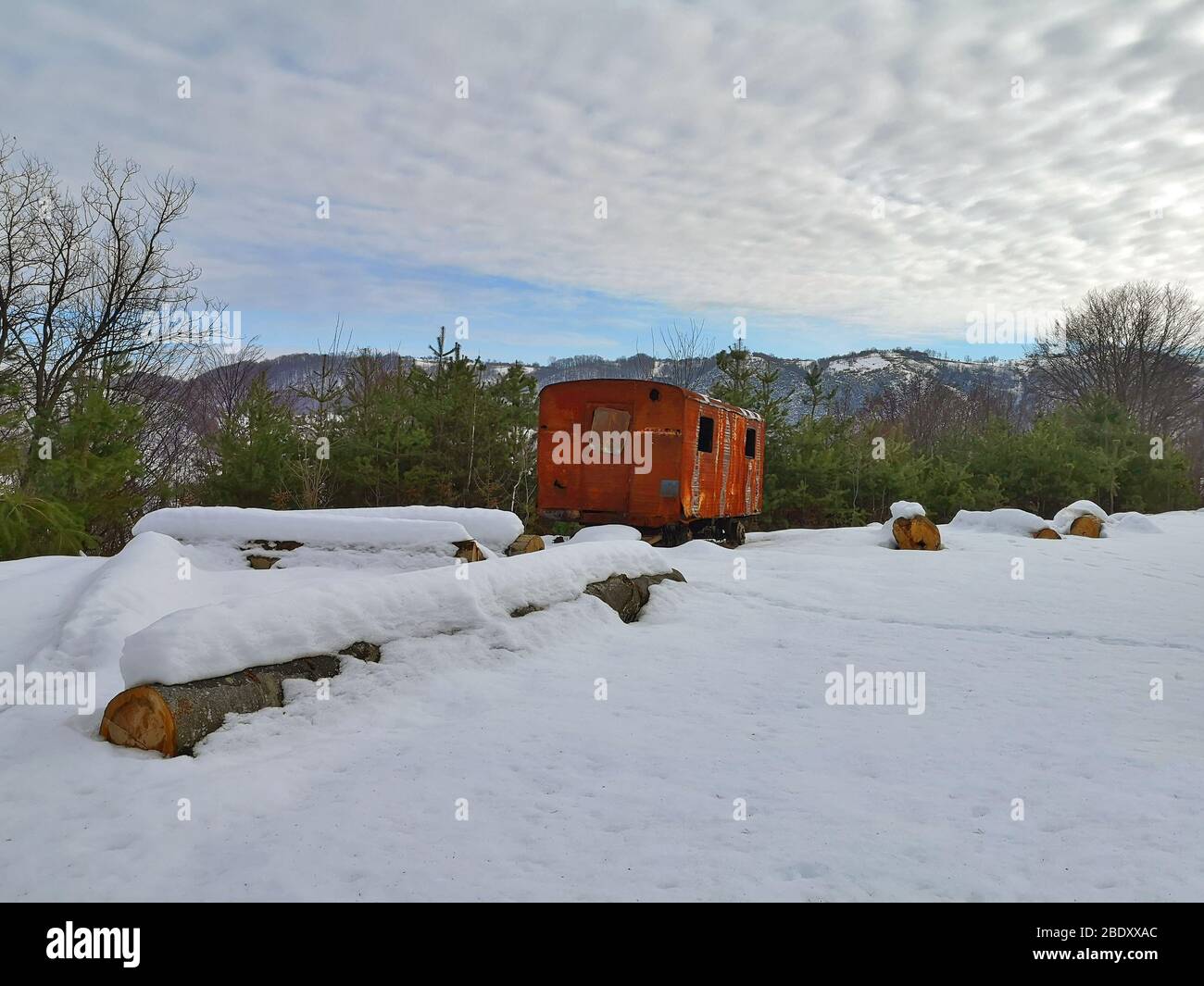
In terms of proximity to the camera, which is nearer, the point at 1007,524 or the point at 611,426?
the point at 611,426

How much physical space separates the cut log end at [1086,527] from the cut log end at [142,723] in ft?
51.2

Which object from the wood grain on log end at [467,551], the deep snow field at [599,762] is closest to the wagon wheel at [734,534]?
the wood grain on log end at [467,551]

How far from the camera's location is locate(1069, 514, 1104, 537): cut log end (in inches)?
573

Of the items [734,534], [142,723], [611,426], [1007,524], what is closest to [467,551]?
[611,426]

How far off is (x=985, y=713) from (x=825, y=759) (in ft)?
4.19

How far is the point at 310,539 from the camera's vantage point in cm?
807

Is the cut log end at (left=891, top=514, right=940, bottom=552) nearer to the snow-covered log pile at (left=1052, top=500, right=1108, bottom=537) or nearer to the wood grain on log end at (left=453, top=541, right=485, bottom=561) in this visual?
the snow-covered log pile at (left=1052, top=500, right=1108, bottom=537)

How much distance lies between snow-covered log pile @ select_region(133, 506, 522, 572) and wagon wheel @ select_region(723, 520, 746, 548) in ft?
21.3

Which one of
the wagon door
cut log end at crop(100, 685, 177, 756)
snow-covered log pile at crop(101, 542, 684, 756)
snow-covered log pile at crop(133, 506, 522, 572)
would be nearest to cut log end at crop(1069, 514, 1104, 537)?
the wagon door

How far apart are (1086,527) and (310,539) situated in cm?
1403

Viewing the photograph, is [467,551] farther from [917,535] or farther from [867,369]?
[867,369]
